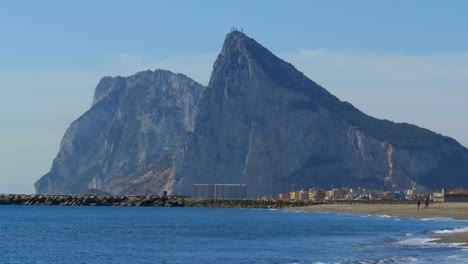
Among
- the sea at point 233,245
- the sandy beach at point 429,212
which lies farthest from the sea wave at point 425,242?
the sandy beach at point 429,212

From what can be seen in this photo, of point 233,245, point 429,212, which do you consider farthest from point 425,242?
point 429,212

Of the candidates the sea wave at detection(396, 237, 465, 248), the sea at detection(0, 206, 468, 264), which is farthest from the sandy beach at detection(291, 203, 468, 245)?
the sea at detection(0, 206, 468, 264)

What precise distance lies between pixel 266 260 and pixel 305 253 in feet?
19.7

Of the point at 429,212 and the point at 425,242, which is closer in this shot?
the point at 425,242

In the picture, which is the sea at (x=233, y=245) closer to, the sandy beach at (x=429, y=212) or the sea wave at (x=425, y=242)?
the sea wave at (x=425, y=242)

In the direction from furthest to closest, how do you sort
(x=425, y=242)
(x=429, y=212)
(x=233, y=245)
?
(x=429, y=212)
(x=233, y=245)
(x=425, y=242)

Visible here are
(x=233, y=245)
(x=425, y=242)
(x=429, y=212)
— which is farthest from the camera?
(x=429, y=212)

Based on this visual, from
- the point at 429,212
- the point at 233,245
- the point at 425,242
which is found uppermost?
the point at 429,212

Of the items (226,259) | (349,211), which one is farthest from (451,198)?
(226,259)

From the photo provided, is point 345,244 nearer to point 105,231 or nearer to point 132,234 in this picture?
point 132,234

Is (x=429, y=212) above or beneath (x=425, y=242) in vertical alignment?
above

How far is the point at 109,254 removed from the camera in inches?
2623

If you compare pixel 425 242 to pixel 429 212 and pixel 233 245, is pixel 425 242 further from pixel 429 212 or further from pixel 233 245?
pixel 429 212

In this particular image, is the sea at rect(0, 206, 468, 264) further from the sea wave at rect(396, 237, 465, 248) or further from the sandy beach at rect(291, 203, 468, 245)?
the sandy beach at rect(291, 203, 468, 245)
